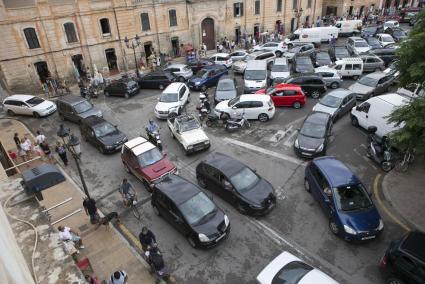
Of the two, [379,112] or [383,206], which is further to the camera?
[379,112]

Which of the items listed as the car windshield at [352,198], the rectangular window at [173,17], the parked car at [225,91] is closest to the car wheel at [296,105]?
the parked car at [225,91]

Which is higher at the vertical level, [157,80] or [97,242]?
[157,80]

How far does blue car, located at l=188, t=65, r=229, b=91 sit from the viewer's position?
25.9 m

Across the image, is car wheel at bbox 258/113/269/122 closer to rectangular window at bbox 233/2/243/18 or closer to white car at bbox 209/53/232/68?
white car at bbox 209/53/232/68

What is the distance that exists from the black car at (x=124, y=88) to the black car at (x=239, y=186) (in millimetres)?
14064

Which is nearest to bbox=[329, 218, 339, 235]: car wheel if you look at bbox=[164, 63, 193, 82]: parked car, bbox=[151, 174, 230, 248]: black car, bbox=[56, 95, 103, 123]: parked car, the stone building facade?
bbox=[151, 174, 230, 248]: black car

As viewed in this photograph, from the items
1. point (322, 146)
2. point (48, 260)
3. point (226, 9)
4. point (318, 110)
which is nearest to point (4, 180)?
point (48, 260)

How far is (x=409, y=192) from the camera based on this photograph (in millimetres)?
13539

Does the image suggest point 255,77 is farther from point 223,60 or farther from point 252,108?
point 223,60

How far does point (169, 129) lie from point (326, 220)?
36.2 feet

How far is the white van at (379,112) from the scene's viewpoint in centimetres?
1627

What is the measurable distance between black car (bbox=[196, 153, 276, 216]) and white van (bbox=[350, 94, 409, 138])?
793cm

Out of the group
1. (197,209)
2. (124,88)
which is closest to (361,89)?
(197,209)

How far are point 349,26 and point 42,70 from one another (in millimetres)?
35261
